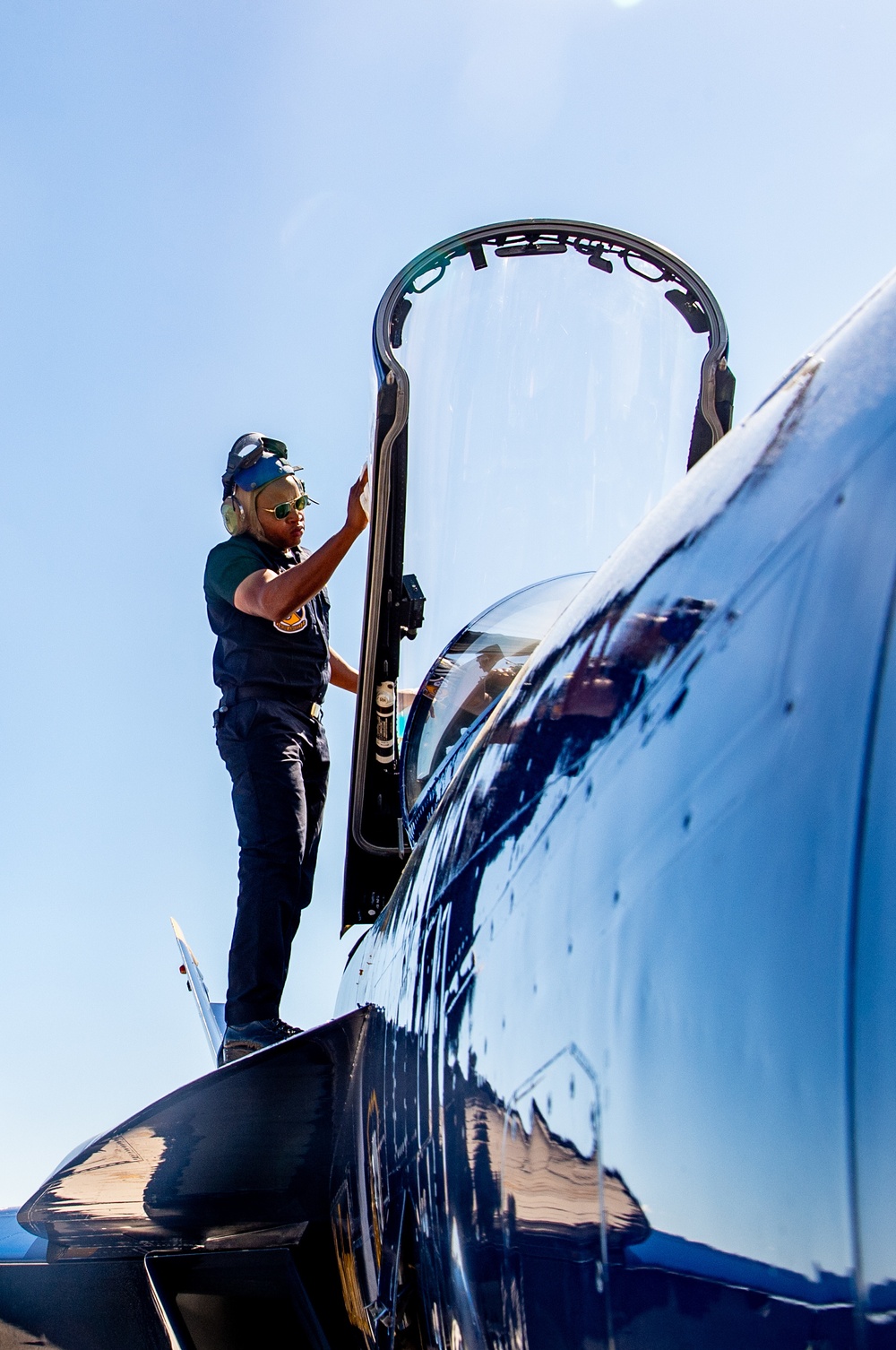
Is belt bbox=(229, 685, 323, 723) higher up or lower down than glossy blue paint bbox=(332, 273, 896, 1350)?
higher up

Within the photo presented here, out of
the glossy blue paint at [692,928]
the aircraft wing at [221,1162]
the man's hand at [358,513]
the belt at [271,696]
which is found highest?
the man's hand at [358,513]

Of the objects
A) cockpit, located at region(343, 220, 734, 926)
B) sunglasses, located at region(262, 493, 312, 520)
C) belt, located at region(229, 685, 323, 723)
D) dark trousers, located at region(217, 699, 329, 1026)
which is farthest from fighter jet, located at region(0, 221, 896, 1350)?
sunglasses, located at region(262, 493, 312, 520)

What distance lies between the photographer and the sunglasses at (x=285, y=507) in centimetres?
386

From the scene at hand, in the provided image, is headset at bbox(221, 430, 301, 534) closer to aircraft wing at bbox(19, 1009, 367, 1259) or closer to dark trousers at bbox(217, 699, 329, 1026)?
dark trousers at bbox(217, 699, 329, 1026)

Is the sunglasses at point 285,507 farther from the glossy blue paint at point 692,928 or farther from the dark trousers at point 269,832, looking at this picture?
the glossy blue paint at point 692,928

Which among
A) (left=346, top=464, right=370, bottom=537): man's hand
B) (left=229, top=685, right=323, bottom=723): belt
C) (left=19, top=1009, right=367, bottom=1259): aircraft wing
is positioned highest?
(left=346, top=464, right=370, bottom=537): man's hand

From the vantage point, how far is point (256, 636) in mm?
3836

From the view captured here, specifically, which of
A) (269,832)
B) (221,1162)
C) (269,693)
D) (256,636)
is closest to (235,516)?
(256,636)

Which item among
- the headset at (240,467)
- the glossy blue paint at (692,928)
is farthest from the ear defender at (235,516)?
the glossy blue paint at (692,928)

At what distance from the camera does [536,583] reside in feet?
10.7

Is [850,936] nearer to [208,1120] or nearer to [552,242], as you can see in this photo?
[208,1120]

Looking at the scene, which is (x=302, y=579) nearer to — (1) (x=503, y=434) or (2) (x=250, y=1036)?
(1) (x=503, y=434)

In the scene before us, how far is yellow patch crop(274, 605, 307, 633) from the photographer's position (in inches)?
146

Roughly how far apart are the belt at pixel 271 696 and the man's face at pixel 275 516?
1.73 ft
